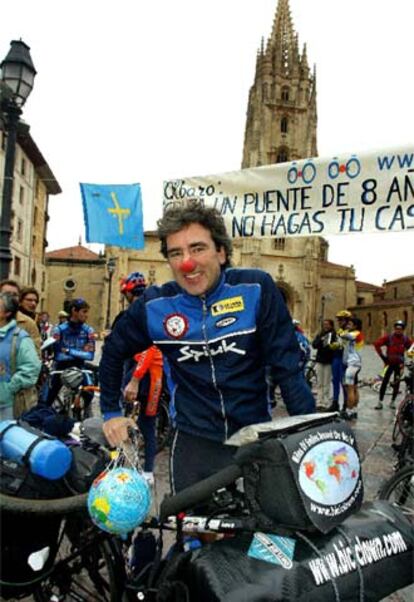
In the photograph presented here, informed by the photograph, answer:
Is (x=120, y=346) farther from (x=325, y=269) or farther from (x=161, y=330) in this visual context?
(x=325, y=269)

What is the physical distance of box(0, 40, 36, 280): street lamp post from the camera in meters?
6.04

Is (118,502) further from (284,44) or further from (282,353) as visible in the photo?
(284,44)

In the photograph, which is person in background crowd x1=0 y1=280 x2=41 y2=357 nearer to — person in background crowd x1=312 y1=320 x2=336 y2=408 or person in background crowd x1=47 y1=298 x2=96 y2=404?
person in background crowd x1=47 y1=298 x2=96 y2=404

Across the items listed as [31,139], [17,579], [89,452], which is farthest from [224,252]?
[31,139]

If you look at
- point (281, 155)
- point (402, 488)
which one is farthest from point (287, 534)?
point (281, 155)

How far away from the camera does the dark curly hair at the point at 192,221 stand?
207 centimetres

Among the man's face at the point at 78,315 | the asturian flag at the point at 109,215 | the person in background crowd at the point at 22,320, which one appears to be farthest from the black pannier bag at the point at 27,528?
the man's face at the point at 78,315

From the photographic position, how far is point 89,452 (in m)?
2.07

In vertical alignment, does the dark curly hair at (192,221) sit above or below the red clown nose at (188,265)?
above

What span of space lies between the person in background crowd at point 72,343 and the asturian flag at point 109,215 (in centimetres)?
117

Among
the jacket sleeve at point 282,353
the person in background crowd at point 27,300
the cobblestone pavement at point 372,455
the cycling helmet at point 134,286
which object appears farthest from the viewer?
the person in background crowd at point 27,300

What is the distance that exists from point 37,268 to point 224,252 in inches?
1807

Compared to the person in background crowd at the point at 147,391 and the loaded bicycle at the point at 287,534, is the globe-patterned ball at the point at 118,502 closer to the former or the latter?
the loaded bicycle at the point at 287,534

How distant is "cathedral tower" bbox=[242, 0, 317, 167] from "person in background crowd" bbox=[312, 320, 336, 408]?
194ft
